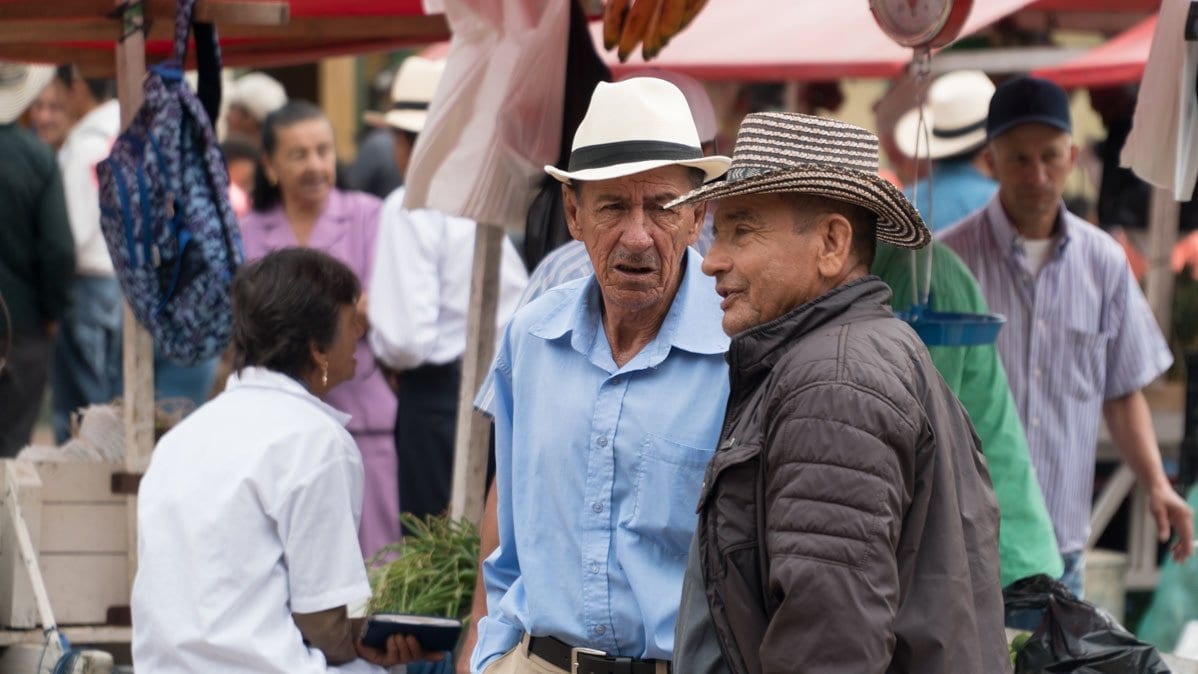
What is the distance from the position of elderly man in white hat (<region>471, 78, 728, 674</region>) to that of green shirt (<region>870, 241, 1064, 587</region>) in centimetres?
110

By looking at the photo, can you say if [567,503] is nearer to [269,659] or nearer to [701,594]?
[701,594]

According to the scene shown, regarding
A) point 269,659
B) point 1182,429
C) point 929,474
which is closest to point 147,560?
point 269,659

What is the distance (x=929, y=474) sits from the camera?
2.21 m

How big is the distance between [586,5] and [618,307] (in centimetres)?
224

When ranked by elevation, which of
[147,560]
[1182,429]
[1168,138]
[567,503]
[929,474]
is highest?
[1168,138]

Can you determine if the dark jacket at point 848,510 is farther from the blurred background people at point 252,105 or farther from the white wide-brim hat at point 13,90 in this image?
the blurred background people at point 252,105

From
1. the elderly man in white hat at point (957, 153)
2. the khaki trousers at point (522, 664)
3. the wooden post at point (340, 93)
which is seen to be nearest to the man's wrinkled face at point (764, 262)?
the khaki trousers at point (522, 664)

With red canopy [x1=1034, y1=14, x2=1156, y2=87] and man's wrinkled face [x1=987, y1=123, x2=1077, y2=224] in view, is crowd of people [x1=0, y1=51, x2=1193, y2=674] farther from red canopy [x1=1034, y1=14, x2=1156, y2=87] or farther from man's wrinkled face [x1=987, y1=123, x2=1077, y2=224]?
red canopy [x1=1034, y1=14, x2=1156, y2=87]

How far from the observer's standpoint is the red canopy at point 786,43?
6832mm

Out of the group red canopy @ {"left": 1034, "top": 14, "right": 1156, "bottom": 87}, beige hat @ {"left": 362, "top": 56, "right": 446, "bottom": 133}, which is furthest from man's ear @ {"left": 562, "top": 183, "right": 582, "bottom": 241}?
red canopy @ {"left": 1034, "top": 14, "right": 1156, "bottom": 87}

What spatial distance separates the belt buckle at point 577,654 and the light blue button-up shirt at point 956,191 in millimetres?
3635

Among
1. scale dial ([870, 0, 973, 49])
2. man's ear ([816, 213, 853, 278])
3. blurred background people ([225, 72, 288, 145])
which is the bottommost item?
blurred background people ([225, 72, 288, 145])

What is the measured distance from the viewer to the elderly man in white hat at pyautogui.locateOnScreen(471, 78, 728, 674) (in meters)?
2.82

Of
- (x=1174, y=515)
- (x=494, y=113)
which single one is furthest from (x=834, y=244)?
(x=1174, y=515)
